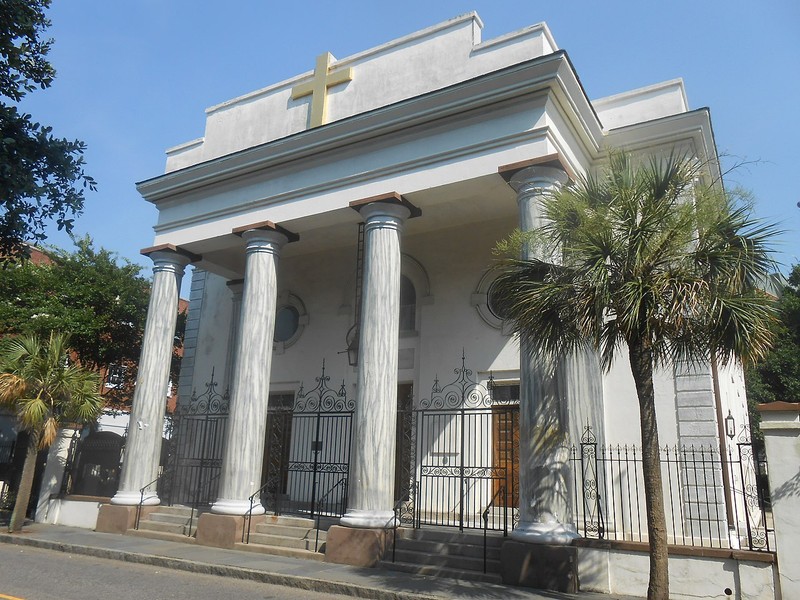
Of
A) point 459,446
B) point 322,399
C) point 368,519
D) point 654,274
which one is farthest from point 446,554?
point 322,399

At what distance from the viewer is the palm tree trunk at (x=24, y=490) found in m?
13.9

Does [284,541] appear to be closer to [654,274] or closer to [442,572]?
[442,572]

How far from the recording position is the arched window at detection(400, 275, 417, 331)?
1678 centimetres

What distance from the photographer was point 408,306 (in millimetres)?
17000

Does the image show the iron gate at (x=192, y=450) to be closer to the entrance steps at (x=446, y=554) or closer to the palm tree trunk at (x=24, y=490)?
the palm tree trunk at (x=24, y=490)

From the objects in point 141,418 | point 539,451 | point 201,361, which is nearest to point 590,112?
point 539,451

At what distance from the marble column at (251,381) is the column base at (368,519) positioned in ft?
8.39

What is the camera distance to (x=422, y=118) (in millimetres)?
12617

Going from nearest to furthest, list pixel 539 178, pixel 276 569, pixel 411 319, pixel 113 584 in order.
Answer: pixel 113 584 < pixel 276 569 < pixel 539 178 < pixel 411 319

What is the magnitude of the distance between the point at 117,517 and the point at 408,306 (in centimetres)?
828

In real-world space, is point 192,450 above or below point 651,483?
above

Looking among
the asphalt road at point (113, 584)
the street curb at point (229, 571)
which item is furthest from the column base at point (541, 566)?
the asphalt road at point (113, 584)

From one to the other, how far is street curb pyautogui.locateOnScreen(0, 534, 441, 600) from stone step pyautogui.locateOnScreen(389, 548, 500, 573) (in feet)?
6.26

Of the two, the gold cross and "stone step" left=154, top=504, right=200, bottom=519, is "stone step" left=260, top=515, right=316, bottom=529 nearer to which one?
"stone step" left=154, top=504, right=200, bottom=519
